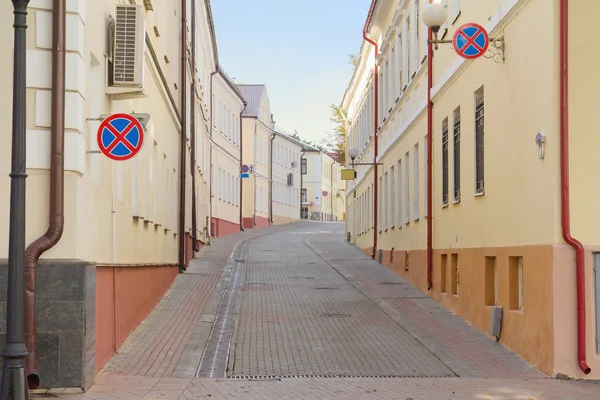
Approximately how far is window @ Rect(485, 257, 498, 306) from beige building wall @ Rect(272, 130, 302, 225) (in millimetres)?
58507

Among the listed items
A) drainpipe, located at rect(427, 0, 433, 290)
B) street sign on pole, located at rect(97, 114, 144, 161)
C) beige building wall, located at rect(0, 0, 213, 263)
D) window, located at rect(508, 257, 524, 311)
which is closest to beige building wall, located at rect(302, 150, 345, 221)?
drainpipe, located at rect(427, 0, 433, 290)

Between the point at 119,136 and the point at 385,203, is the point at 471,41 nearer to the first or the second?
the point at 119,136

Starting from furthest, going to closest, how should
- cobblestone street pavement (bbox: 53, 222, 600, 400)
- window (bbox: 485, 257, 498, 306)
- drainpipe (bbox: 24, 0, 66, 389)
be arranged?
window (bbox: 485, 257, 498, 306)
cobblestone street pavement (bbox: 53, 222, 600, 400)
drainpipe (bbox: 24, 0, 66, 389)

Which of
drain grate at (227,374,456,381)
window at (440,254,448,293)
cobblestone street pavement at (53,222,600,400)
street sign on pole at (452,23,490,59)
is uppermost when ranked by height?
street sign on pole at (452,23,490,59)

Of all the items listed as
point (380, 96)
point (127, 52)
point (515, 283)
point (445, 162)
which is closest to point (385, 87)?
point (380, 96)

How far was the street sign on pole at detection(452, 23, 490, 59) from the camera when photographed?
45.9 ft

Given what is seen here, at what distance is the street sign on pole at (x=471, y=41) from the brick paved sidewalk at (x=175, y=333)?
5682 mm

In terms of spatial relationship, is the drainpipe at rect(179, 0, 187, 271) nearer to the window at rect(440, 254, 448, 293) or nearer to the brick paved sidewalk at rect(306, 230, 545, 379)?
the brick paved sidewalk at rect(306, 230, 545, 379)

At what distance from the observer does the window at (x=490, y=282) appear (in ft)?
49.6

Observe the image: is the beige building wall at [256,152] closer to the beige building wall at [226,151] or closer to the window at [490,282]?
the beige building wall at [226,151]

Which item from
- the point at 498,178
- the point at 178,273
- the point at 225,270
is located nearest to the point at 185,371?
the point at 498,178

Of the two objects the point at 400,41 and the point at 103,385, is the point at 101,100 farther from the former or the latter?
the point at 400,41

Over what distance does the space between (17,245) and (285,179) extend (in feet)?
232

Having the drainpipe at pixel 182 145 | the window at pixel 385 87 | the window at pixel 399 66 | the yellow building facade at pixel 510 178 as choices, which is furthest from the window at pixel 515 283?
the window at pixel 385 87
